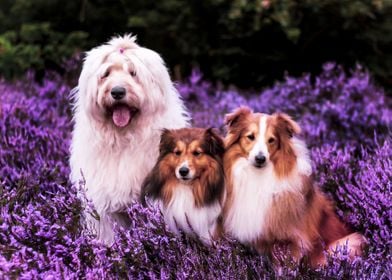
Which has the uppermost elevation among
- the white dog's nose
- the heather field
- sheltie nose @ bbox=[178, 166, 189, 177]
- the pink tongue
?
the white dog's nose

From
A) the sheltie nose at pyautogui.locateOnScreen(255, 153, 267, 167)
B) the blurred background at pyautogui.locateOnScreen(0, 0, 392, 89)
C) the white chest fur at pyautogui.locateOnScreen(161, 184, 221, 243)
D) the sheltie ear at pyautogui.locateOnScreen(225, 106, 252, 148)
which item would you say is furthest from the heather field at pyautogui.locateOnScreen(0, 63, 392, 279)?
the blurred background at pyautogui.locateOnScreen(0, 0, 392, 89)

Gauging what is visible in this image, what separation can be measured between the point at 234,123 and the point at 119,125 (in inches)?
31.0

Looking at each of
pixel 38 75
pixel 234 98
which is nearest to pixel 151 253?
pixel 234 98

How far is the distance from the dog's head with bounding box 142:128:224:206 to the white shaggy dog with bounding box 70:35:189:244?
0.30 metres

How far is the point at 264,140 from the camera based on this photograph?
4262mm

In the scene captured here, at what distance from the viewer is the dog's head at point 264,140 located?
4.23 meters

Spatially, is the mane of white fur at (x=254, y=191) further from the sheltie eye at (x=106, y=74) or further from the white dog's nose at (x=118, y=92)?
the sheltie eye at (x=106, y=74)

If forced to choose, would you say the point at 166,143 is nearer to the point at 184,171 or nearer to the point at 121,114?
the point at 184,171

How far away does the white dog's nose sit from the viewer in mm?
4434

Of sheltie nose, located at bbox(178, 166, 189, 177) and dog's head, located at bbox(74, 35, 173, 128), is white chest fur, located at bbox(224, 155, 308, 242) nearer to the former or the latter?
sheltie nose, located at bbox(178, 166, 189, 177)

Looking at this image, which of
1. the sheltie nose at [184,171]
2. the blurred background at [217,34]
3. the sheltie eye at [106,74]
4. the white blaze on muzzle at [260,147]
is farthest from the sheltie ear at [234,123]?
the blurred background at [217,34]

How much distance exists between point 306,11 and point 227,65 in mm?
1358

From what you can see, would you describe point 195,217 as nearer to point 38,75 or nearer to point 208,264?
point 208,264

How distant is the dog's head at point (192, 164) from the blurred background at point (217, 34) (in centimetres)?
382
